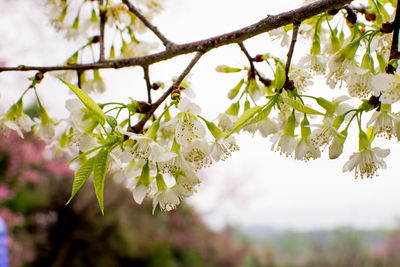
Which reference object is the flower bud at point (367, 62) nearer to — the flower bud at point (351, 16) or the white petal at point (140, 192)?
the flower bud at point (351, 16)

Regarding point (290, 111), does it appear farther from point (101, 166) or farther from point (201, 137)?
point (101, 166)

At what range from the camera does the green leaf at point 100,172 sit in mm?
307

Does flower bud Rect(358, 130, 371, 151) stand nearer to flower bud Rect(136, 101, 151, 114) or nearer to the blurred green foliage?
flower bud Rect(136, 101, 151, 114)

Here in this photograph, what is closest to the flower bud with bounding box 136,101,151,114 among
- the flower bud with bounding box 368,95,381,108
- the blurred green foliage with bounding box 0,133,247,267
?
the flower bud with bounding box 368,95,381,108

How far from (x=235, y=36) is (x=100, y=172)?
0.26 meters

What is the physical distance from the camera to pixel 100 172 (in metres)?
0.32

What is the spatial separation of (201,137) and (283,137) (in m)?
0.15

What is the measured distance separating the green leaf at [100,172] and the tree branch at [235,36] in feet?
0.64

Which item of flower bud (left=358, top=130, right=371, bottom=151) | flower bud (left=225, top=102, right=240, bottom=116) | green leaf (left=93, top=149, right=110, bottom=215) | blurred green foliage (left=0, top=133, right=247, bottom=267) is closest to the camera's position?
green leaf (left=93, top=149, right=110, bottom=215)

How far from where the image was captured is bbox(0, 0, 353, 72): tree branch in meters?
0.38

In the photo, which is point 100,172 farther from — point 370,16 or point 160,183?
point 370,16

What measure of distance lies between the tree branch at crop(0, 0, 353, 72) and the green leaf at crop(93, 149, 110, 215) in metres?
0.19

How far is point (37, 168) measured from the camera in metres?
4.65

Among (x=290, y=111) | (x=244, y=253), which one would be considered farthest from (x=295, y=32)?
(x=244, y=253)
